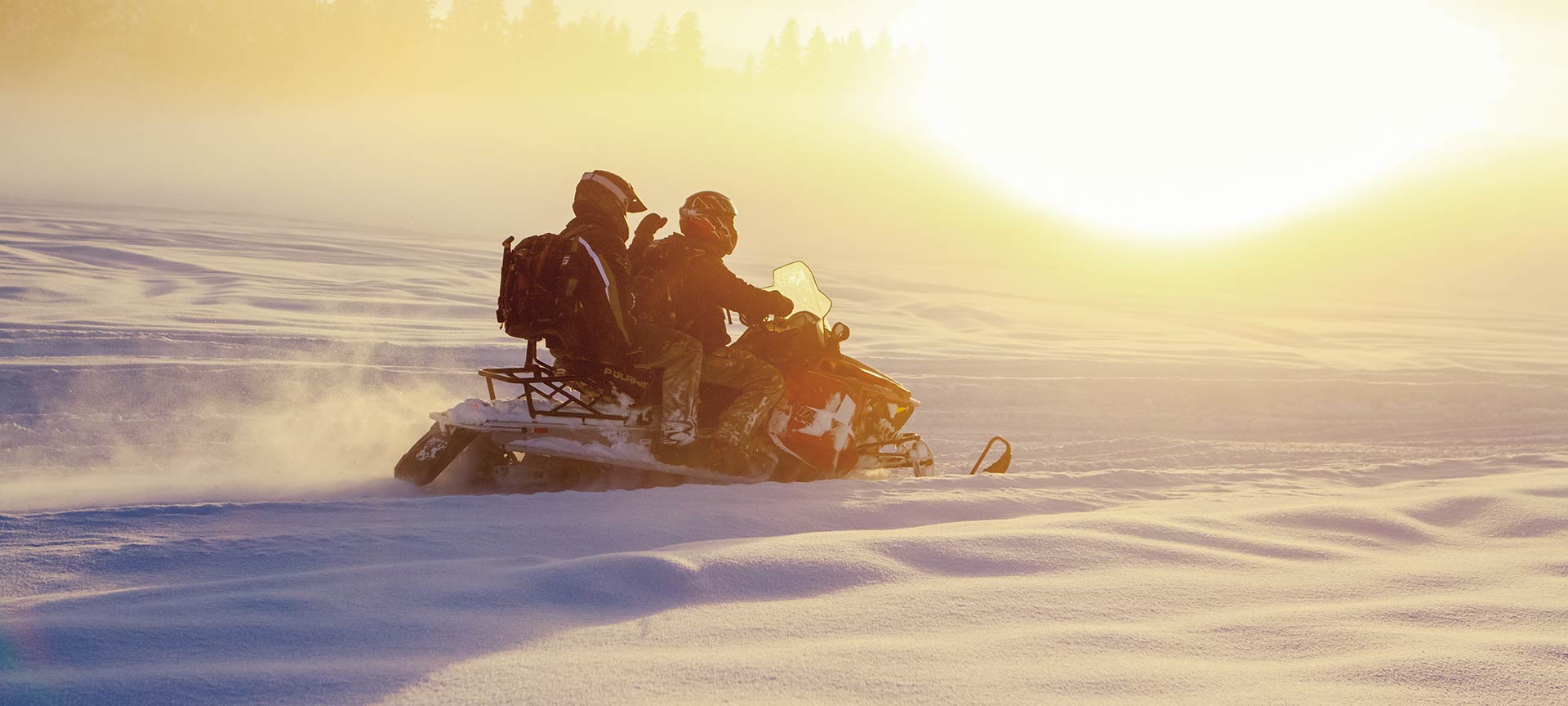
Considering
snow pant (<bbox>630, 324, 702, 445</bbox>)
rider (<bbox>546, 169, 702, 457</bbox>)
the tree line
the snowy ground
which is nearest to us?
the snowy ground

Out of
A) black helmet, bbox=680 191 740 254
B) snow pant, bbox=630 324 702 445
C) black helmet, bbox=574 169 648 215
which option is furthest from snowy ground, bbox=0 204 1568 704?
black helmet, bbox=574 169 648 215

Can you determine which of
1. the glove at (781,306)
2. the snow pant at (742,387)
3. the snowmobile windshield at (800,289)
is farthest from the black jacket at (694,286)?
the snowmobile windshield at (800,289)

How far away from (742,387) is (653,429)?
0.56m

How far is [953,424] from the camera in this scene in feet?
35.1

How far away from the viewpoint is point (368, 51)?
8450cm

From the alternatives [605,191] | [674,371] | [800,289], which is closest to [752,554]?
[674,371]

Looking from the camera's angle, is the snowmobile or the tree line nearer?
the snowmobile

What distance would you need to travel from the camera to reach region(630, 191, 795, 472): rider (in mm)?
6391

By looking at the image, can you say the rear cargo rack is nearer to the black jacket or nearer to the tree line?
the black jacket

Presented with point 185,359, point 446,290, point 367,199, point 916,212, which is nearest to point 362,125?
point 367,199

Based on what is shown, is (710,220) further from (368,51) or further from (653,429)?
(368,51)

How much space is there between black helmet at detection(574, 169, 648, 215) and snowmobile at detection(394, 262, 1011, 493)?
0.79m

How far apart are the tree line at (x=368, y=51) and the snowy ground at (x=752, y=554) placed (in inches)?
2871

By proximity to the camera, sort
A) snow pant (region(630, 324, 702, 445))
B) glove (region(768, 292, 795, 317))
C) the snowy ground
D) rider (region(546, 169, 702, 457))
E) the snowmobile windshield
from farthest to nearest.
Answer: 1. the snowmobile windshield
2. glove (region(768, 292, 795, 317))
3. snow pant (region(630, 324, 702, 445))
4. rider (region(546, 169, 702, 457))
5. the snowy ground
